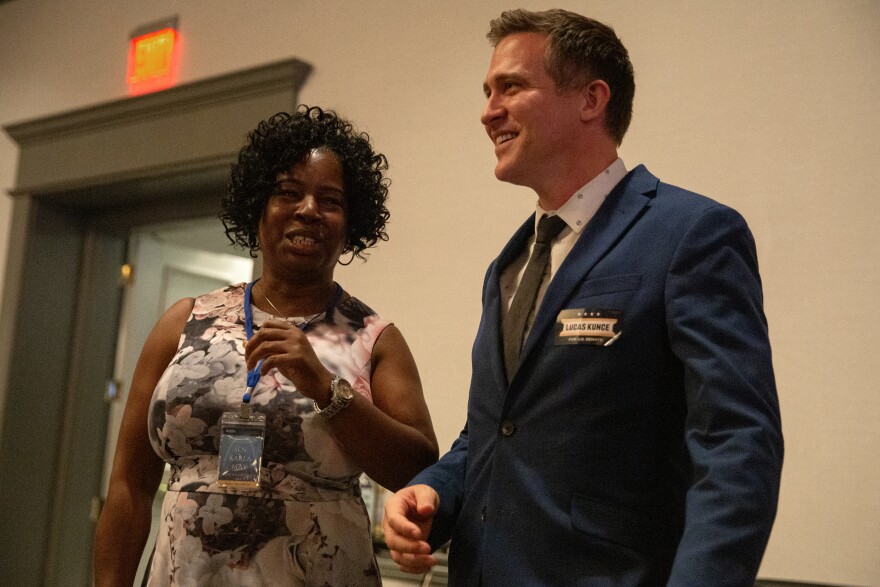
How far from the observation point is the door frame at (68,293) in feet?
13.8

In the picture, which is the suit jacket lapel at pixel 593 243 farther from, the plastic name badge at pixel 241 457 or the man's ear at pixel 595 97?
the plastic name badge at pixel 241 457

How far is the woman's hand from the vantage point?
1586 millimetres

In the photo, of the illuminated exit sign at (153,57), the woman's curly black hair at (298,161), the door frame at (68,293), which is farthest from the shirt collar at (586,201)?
the illuminated exit sign at (153,57)

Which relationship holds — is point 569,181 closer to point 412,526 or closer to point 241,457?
point 412,526

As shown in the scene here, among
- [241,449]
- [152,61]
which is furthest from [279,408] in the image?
[152,61]

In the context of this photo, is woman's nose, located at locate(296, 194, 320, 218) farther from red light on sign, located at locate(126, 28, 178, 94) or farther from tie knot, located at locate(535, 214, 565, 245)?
red light on sign, located at locate(126, 28, 178, 94)

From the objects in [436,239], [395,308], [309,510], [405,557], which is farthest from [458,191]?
[405,557]

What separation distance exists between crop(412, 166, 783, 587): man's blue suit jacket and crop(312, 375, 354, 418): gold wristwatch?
0.28 metres

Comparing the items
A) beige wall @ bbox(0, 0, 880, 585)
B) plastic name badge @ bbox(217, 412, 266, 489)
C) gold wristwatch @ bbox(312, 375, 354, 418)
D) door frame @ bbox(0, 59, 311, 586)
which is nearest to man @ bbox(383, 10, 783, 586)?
gold wristwatch @ bbox(312, 375, 354, 418)

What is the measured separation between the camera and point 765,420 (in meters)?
1.16

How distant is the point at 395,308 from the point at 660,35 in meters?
1.22

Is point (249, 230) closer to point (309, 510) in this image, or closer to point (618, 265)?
point (309, 510)

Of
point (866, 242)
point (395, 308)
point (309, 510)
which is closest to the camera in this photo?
point (309, 510)

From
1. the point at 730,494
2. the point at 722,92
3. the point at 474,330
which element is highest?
the point at 722,92
